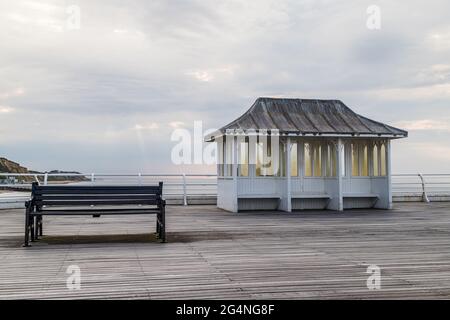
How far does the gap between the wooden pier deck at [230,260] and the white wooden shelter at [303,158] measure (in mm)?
4025

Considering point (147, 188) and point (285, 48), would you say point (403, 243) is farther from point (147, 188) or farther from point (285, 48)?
point (285, 48)

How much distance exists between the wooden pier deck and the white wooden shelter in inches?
158

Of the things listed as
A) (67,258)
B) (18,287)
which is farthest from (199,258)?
(18,287)

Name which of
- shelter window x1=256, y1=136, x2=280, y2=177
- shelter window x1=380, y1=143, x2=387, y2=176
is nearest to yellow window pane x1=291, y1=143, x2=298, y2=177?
shelter window x1=256, y1=136, x2=280, y2=177

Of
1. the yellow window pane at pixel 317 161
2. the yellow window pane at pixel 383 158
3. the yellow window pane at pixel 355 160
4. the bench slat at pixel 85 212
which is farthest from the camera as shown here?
the yellow window pane at pixel 355 160

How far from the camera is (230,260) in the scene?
20.9 ft

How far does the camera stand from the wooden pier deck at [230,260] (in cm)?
467

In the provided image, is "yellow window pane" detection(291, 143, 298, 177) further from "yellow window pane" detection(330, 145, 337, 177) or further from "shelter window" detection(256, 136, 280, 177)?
"yellow window pane" detection(330, 145, 337, 177)

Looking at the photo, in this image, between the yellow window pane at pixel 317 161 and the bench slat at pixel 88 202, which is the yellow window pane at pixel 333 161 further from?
the bench slat at pixel 88 202

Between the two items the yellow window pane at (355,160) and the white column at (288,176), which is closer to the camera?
the white column at (288,176)

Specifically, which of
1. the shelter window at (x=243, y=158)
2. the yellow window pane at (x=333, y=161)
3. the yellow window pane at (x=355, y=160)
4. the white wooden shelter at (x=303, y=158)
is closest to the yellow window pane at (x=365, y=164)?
the white wooden shelter at (x=303, y=158)

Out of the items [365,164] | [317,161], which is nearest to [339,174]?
[317,161]

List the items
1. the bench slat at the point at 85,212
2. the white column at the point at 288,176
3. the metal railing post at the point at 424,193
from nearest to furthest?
the bench slat at the point at 85,212 → the white column at the point at 288,176 → the metal railing post at the point at 424,193
